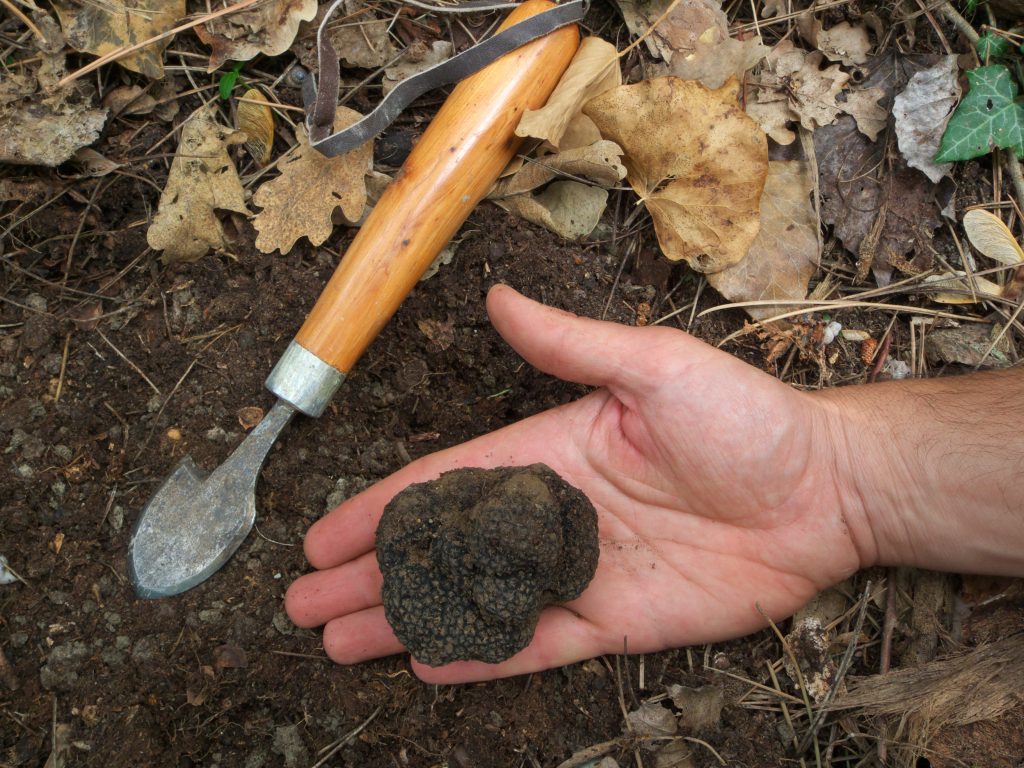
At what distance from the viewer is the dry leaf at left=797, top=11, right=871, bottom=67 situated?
2.92 m

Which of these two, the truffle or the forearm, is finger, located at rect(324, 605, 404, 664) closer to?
the truffle

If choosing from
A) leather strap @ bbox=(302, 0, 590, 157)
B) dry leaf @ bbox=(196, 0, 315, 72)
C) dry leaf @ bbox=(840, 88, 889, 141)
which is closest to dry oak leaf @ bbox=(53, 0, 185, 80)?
dry leaf @ bbox=(196, 0, 315, 72)

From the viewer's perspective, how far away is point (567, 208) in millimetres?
2785

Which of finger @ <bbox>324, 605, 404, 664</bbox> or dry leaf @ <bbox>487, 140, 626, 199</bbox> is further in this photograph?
dry leaf @ <bbox>487, 140, 626, 199</bbox>

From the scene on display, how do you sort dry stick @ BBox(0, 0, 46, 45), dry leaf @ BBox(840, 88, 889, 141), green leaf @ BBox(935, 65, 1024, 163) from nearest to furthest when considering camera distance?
1. dry stick @ BBox(0, 0, 46, 45)
2. green leaf @ BBox(935, 65, 1024, 163)
3. dry leaf @ BBox(840, 88, 889, 141)

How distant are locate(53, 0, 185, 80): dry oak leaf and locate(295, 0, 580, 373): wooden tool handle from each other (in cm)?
104

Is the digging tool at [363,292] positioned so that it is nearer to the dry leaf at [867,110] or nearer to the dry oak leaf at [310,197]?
the dry oak leaf at [310,197]

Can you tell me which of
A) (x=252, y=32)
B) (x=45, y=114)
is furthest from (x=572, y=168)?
(x=45, y=114)

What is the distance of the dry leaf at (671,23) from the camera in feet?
9.30

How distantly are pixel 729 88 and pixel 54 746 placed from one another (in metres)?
3.06

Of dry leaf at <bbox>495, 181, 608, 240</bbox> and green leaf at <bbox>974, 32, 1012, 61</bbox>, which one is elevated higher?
dry leaf at <bbox>495, 181, 608, 240</bbox>

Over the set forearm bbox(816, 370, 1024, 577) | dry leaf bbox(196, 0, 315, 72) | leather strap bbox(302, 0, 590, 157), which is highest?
dry leaf bbox(196, 0, 315, 72)

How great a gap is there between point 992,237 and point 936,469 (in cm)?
94

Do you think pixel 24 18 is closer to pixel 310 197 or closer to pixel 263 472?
pixel 310 197
